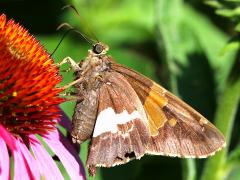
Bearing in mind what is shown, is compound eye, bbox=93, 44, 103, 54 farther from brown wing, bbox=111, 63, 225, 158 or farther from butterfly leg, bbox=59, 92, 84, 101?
butterfly leg, bbox=59, 92, 84, 101

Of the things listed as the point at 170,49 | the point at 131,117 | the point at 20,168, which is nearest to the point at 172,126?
the point at 131,117

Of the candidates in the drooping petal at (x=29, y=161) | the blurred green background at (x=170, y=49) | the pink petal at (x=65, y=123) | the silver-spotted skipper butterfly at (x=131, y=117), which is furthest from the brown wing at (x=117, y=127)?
the blurred green background at (x=170, y=49)

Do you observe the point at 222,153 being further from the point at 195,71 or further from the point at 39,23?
the point at 39,23

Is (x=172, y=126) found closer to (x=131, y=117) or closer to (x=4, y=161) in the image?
(x=131, y=117)

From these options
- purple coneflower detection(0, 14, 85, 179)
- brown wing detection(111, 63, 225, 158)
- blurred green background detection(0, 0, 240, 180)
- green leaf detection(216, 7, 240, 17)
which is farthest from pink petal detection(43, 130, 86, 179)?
green leaf detection(216, 7, 240, 17)

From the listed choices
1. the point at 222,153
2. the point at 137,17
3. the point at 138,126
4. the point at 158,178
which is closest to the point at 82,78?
the point at 138,126

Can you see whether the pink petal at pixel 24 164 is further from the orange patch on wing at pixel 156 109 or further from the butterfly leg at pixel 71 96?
the orange patch on wing at pixel 156 109

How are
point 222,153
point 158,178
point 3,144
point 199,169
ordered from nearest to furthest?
point 3,144 → point 222,153 → point 199,169 → point 158,178
